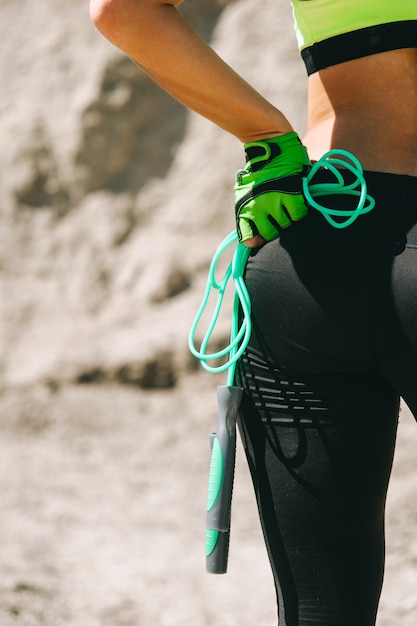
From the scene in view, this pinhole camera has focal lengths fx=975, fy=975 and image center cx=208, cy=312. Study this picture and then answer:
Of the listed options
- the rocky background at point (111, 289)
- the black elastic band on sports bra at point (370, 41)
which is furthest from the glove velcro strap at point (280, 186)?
the rocky background at point (111, 289)

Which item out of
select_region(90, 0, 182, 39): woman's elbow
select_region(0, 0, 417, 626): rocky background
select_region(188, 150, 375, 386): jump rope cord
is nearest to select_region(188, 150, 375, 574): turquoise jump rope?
select_region(188, 150, 375, 386): jump rope cord

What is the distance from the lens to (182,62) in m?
1.27

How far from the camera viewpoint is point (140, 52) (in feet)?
4.17

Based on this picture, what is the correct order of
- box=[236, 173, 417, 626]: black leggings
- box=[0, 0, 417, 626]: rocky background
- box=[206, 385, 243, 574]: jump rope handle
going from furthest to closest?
box=[0, 0, 417, 626]: rocky background
box=[206, 385, 243, 574]: jump rope handle
box=[236, 173, 417, 626]: black leggings

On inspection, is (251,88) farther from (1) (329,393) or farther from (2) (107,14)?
(1) (329,393)

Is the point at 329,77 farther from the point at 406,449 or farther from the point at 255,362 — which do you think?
the point at 406,449

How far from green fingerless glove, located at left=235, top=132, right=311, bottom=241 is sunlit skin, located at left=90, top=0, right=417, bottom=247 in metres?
0.02

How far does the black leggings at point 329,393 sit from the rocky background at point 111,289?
187 cm

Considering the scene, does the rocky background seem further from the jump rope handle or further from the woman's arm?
the woman's arm

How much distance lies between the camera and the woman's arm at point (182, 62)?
1252mm

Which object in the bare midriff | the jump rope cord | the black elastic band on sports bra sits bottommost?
the jump rope cord

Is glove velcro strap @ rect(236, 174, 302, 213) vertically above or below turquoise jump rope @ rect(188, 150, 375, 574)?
above

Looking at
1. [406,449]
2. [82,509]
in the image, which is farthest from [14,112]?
[406,449]

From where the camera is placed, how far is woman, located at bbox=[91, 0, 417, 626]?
1217 mm
